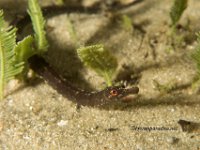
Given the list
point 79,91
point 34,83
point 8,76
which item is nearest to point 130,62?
point 79,91

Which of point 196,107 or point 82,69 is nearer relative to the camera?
point 196,107

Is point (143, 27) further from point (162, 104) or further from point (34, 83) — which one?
point (34, 83)

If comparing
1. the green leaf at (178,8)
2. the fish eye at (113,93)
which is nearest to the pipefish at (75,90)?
the fish eye at (113,93)

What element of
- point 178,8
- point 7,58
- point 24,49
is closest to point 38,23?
point 24,49

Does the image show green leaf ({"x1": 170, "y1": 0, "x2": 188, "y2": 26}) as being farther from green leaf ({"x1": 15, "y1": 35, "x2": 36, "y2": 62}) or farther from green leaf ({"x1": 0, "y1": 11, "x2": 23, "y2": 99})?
green leaf ({"x1": 0, "y1": 11, "x2": 23, "y2": 99})

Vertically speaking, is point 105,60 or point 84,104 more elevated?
point 105,60

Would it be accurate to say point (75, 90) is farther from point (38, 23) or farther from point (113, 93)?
point (38, 23)

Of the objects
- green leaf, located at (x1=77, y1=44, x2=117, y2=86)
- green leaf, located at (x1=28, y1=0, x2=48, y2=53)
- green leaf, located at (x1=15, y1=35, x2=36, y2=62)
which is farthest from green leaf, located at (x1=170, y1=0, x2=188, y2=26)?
green leaf, located at (x1=15, y1=35, x2=36, y2=62)
